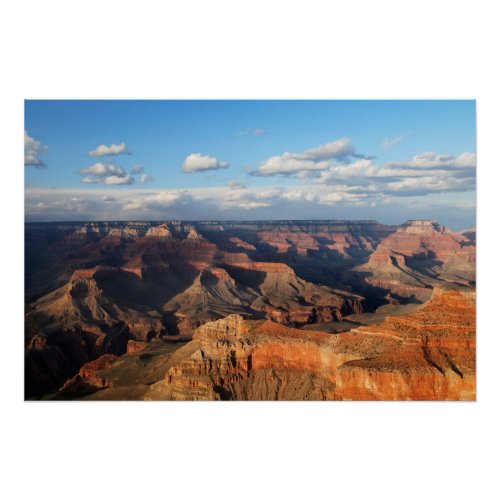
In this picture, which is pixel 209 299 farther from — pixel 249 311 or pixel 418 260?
pixel 418 260

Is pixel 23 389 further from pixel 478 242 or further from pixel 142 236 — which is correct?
pixel 142 236

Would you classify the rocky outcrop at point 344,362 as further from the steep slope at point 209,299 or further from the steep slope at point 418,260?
the steep slope at point 418,260

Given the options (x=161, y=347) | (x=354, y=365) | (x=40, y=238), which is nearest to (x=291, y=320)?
(x=161, y=347)

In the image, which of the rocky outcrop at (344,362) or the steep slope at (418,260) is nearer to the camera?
the rocky outcrop at (344,362)

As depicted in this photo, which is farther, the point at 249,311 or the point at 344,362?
the point at 249,311

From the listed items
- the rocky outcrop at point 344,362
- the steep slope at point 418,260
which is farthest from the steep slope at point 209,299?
the rocky outcrop at point 344,362

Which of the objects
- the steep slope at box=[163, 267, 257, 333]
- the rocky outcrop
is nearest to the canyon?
the rocky outcrop

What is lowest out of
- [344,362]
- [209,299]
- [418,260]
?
[209,299]

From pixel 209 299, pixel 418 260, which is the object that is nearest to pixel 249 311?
pixel 209 299
